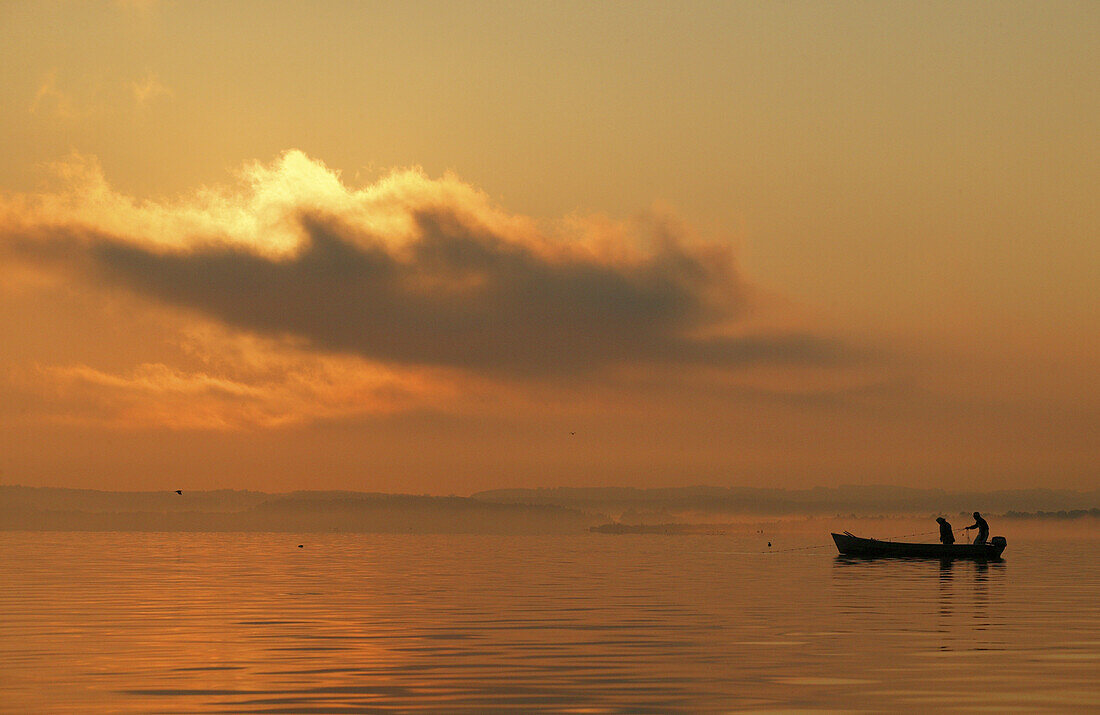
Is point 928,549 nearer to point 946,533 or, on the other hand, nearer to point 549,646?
point 946,533

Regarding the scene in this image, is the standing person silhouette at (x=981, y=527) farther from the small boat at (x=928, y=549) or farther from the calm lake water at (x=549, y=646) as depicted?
the calm lake water at (x=549, y=646)

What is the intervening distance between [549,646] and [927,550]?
56.0m

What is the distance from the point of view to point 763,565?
296 feet

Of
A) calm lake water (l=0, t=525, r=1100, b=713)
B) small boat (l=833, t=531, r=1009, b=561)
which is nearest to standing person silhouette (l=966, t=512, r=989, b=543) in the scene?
small boat (l=833, t=531, r=1009, b=561)

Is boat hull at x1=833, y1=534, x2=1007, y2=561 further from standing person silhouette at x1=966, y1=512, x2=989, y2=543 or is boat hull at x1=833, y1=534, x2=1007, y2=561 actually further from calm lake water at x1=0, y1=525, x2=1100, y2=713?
calm lake water at x1=0, y1=525, x2=1100, y2=713

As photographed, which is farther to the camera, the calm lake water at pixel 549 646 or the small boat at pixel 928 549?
the small boat at pixel 928 549

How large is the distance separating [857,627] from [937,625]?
2.86 metres

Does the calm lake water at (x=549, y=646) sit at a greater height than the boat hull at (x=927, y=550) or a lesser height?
lesser

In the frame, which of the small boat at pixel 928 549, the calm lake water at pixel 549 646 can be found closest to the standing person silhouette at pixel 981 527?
the small boat at pixel 928 549

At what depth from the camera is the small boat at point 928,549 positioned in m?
82.6

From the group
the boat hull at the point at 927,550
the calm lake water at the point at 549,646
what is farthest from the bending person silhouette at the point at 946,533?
the calm lake water at the point at 549,646

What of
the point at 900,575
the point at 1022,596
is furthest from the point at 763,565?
the point at 1022,596

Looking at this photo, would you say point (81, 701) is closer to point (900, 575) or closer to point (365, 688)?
point (365, 688)

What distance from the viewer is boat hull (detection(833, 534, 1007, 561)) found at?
82.6 metres
